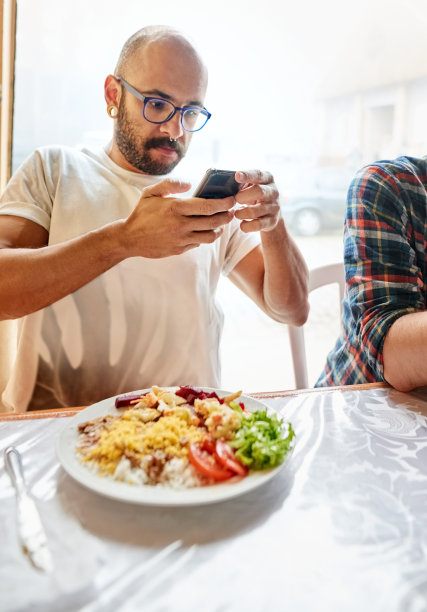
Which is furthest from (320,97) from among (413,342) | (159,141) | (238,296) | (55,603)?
(55,603)

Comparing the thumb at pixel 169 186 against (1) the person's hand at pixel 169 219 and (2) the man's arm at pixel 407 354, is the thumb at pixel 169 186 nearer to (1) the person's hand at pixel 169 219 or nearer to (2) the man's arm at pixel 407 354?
(1) the person's hand at pixel 169 219

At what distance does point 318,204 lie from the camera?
312 cm

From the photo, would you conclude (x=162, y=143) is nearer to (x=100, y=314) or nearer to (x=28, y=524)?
(x=100, y=314)

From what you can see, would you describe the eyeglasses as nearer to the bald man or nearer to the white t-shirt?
the bald man

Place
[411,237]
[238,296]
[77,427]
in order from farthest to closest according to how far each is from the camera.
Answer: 1. [238,296]
2. [411,237]
3. [77,427]

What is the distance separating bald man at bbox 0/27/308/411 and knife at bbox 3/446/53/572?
2.04 ft

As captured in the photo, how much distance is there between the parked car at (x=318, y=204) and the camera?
308cm

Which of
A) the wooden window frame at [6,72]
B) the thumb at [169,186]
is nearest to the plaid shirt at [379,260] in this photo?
the thumb at [169,186]

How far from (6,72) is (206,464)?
1.85 m

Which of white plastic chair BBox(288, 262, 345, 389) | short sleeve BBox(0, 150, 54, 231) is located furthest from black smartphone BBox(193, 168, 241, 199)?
white plastic chair BBox(288, 262, 345, 389)

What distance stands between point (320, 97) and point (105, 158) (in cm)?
180

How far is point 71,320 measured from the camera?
1.48 m

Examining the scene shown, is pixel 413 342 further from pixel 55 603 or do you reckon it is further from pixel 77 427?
pixel 55 603

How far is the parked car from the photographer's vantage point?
3076mm
